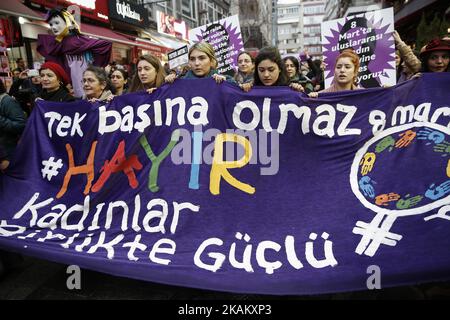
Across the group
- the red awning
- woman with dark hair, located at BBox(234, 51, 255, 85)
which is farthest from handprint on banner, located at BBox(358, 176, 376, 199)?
the red awning

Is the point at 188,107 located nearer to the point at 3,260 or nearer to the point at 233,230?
Result: the point at 233,230

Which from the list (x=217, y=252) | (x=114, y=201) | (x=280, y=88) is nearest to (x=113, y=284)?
(x=114, y=201)

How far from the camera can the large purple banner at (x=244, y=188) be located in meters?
2.24

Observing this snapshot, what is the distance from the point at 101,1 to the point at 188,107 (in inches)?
539

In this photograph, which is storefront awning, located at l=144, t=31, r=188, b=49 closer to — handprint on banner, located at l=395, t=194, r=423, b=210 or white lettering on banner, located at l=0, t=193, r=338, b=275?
white lettering on banner, located at l=0, t=193, r=338, b=275

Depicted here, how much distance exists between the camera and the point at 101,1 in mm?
14414

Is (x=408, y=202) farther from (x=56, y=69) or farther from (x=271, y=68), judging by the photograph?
(x=56, y=69)

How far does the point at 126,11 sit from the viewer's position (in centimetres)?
1638

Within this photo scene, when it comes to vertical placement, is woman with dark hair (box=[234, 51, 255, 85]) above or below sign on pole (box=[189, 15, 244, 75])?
below

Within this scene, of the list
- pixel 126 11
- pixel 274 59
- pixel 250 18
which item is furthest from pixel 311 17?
pixel 274 59

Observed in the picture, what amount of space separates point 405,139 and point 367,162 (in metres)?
0.30

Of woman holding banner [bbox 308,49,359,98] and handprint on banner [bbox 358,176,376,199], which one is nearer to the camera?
handprint on banner [bbox 358,176,376,199]

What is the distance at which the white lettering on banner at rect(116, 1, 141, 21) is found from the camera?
51.4 ft

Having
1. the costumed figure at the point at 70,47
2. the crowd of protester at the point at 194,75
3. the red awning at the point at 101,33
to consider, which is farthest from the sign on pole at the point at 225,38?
the red awning at the point at 101,33
